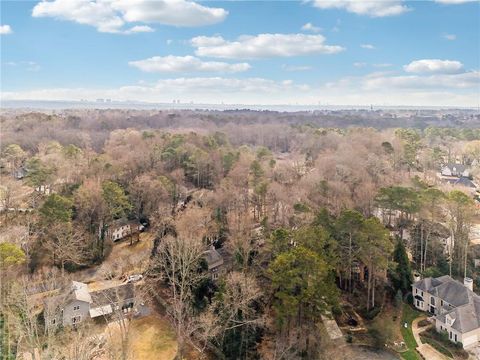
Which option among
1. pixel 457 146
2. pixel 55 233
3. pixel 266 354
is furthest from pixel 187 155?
pixel 457 146

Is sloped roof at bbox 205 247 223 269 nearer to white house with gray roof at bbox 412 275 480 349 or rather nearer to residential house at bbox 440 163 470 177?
white house with gray roof at bbox 412 275 480 349

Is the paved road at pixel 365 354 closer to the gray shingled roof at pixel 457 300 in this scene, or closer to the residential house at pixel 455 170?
the gray shingled roof at pixel 457 300

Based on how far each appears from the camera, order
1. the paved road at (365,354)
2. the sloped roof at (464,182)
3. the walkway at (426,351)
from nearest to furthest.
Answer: the paved road at (365,354), the walkway at (426,351), the sloped roof at (464,182)

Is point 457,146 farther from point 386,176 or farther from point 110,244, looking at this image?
point 110,244

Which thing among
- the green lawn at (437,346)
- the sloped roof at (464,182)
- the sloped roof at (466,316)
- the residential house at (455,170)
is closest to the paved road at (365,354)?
the green lawn at (437,346)

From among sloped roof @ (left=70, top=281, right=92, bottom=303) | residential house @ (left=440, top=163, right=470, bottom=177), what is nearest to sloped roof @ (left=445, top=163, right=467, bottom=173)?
residential house @ (left=440, top=163, right=470, bottom=177)
